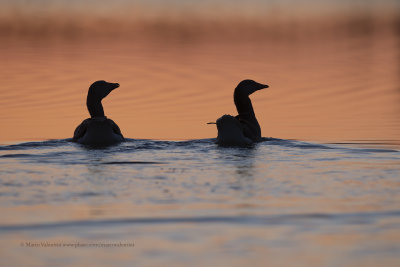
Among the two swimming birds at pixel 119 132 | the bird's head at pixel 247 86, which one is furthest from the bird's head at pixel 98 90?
the bird's head at pixel 247 86

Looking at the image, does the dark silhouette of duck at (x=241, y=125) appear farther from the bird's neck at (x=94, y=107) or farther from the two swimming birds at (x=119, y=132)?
the bird's neck at (x=94, y=107)

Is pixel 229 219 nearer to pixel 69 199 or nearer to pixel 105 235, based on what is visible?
pixel 105 235

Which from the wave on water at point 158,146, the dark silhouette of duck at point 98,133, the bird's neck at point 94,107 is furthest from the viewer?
the bird's neck at point 94,107

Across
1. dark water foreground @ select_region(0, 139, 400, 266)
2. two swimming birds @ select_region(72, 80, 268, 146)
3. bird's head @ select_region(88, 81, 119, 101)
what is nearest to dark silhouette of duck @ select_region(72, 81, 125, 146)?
two swimming birds @ select_region(72, 80, 268, 146)

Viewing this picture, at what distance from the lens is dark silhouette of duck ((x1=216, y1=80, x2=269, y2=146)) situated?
19594 mm

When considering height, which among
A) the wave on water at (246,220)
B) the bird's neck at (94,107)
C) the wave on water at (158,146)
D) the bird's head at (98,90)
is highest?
the bird's head at (98,90)

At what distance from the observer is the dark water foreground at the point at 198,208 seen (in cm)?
938

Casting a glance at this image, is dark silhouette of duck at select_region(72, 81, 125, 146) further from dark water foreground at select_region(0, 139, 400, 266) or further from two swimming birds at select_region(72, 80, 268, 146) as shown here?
dark water foreground at select_region(0, 139, 400, 266)

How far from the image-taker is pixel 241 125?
66.4 feet

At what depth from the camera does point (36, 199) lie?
480 inches

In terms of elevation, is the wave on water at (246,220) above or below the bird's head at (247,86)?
below

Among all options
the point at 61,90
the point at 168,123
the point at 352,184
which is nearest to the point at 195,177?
the point at 352,184

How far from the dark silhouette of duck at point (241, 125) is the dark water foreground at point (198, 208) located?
209 cm

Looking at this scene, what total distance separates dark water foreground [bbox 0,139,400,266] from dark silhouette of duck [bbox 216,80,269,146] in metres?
2.09
